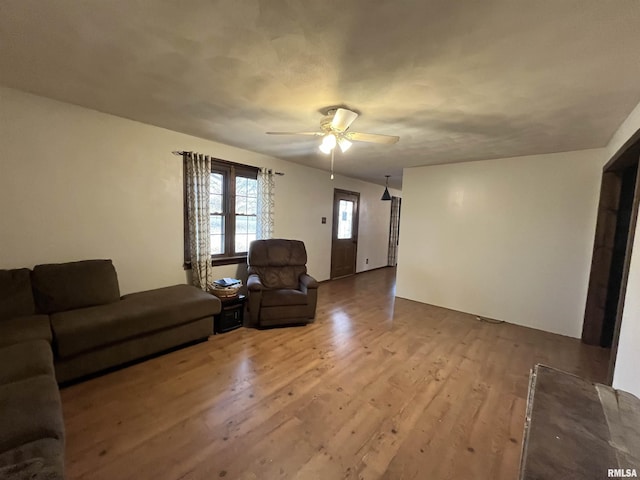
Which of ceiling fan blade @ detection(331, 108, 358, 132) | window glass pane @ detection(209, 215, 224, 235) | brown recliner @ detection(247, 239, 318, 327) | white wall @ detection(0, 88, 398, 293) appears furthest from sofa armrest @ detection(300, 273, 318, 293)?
ceiling fan blade @ detection(331, 108, 358, 132)

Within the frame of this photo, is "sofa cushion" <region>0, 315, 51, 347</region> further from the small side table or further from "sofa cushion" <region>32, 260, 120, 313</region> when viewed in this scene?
the small side table

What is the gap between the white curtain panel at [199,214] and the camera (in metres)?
3.41

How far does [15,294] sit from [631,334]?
4.50 m

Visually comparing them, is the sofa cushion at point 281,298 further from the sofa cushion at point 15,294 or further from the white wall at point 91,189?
the sofa cushion at point 15,294

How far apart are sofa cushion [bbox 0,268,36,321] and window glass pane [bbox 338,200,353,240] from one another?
191 inches

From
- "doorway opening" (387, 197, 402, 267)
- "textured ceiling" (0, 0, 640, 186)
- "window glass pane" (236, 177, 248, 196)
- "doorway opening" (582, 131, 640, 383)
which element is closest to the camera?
"textured ceiling" (0, 0, 640, 186)

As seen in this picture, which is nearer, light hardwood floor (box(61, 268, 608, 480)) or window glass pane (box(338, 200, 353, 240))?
light hardwood floor (box(61, 268, 608, 480))

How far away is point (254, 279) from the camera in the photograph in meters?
3.56

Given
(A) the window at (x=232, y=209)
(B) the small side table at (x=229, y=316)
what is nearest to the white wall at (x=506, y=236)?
(A) the window at (x=232, y=209)

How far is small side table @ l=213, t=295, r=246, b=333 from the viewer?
3.20 meters

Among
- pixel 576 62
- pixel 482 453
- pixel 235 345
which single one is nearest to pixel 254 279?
pixel 235 345

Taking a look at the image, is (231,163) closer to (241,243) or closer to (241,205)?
(241,205)

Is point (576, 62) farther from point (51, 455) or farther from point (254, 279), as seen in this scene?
point (254, 279)

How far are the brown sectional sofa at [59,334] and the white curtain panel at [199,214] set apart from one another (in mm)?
375
